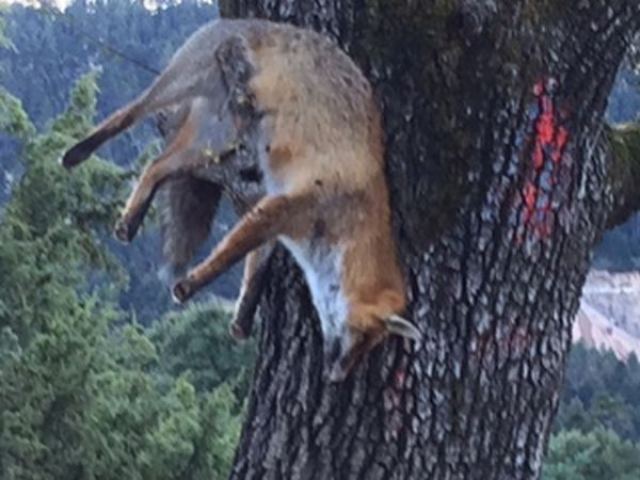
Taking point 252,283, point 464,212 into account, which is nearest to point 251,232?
point 252,283

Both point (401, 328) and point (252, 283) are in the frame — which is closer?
point (401, 328)

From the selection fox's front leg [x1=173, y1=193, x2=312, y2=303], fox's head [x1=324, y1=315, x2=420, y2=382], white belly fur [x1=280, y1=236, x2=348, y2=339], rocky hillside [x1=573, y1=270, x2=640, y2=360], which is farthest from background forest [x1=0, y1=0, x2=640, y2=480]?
rocky hillside [x1=573, y1=270, x2=640, y2=360]

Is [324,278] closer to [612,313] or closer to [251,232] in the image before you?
[251,232]

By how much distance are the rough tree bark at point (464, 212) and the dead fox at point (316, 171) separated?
42 mm

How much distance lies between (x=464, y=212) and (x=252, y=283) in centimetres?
54

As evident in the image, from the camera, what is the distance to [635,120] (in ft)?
13.5

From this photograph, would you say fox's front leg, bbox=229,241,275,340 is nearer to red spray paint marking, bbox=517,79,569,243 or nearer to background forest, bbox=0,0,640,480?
red spray paint marking, bbox=517,79,569,243

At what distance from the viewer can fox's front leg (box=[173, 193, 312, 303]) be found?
129 inches

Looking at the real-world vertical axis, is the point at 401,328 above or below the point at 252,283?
below

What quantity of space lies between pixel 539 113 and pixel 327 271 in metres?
0.52

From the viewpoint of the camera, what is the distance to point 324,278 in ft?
10.7

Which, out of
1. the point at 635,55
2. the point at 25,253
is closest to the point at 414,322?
the point at 635,55

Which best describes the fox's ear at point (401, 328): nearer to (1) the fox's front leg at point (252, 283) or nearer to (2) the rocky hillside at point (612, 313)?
(1) the fox's front leg at point (252, 283)

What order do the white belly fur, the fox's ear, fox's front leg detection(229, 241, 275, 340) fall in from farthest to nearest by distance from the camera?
fox's front leg detection(229, 241, 275, 340) < the white belly fur < the fox's ear
